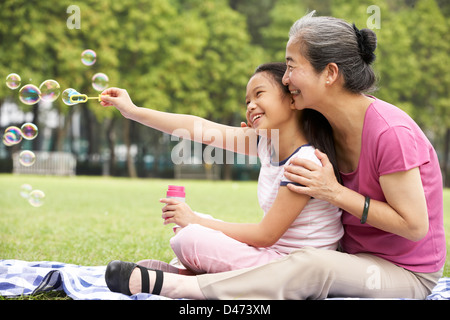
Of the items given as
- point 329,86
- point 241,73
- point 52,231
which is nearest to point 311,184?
point 329,86

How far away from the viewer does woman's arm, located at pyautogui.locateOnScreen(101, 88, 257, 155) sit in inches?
102

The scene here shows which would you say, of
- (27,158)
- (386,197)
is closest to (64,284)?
(386,197)

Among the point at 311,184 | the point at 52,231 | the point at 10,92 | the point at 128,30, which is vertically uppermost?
the point at 128,30

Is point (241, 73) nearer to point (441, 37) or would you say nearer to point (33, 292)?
point (441, 37)

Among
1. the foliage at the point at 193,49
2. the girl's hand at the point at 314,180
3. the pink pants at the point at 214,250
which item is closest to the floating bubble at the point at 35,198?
the pink pants at the point at 214,250

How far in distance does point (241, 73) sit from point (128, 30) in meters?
4.24

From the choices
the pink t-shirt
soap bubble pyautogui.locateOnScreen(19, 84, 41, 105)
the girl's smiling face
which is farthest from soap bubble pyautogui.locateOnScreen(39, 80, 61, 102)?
the pink t-shirt

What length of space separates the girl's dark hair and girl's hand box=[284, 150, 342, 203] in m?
0.17

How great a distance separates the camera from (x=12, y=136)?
12.1ft

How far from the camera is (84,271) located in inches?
103

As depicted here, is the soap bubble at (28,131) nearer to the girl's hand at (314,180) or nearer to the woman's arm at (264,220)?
the woman's arm at (264,220)

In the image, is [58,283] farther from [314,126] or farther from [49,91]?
[49,91]

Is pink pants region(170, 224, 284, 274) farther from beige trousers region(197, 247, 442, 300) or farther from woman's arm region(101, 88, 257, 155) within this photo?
woman's arm region(101, 88, 257, 155)

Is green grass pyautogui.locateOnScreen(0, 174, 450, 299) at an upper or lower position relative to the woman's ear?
lower
